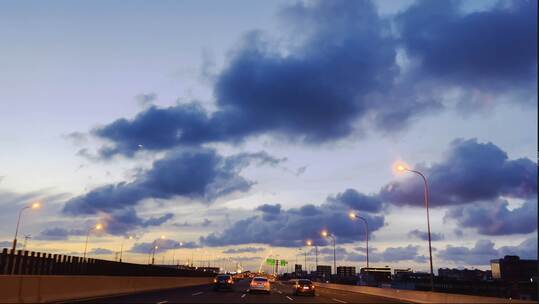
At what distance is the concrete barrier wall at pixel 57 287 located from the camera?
1736 centimetres

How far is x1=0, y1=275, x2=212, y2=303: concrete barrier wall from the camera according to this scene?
1736 cm

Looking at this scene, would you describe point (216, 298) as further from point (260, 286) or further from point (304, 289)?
point (304, 289)

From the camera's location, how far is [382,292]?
40250mm

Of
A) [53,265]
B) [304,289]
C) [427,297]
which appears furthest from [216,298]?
[304,289]

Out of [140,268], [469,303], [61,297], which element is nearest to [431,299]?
[469,303]

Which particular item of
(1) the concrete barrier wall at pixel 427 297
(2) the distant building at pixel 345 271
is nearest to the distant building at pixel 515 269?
(2) the distant building at pixel 345 271

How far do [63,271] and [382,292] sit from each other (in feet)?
85.8

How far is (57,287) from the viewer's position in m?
21.2

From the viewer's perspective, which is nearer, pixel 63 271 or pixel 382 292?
pixel 63 271

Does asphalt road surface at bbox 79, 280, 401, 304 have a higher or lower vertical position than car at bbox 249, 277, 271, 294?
lower

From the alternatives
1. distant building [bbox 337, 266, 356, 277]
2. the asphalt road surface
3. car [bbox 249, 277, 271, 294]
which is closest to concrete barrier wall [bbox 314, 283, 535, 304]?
the asphalt road surface

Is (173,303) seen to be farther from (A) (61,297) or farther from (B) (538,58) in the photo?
(B) (538,58)

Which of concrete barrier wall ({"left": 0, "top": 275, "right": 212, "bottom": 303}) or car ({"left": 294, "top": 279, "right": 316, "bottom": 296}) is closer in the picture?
concrete barrier wall ({"left": 0, "top": 275, "right": 212, "bottom": 303})

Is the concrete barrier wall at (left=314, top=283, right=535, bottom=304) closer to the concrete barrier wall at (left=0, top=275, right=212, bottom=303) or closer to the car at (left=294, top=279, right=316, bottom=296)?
the car at (left=294, top=279, right=316, bottom=296)
